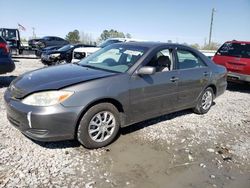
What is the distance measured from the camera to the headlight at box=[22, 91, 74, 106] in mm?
3729

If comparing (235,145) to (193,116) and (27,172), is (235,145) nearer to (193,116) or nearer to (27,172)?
(193,116)

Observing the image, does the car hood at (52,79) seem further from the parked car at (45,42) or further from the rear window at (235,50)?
the parked car at (45,42)

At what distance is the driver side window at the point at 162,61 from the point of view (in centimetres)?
493

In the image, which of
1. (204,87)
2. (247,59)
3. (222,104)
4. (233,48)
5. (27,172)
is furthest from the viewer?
(233,48)

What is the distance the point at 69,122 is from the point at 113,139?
94 centimetres

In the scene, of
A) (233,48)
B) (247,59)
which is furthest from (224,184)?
(233,48)

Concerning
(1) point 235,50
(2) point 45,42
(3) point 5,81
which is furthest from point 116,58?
(2) point 45,42

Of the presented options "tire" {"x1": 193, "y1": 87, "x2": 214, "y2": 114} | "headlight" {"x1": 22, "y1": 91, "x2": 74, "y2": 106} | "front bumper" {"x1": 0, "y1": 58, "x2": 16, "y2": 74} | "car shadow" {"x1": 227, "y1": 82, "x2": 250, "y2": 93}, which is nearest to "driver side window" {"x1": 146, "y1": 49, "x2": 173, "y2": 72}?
"tire" {"x1": 193, "y1": 87, "x2": 214, "y2": 114}

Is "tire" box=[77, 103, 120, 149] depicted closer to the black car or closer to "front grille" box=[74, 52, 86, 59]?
"front grille" box=[74, 52, 86, 59]

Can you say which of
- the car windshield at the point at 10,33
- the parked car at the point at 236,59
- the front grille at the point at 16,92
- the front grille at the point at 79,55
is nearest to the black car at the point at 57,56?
the front grille at the point at 79,55

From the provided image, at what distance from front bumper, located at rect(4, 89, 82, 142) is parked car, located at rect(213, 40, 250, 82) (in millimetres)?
7062

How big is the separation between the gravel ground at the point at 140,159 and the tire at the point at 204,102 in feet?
2.37

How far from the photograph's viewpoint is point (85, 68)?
4801 mm

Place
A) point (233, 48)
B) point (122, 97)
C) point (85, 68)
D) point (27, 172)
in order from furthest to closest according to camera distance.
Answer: point (233, 48), point (85, 68), point (122, 97), point (27, 172)
